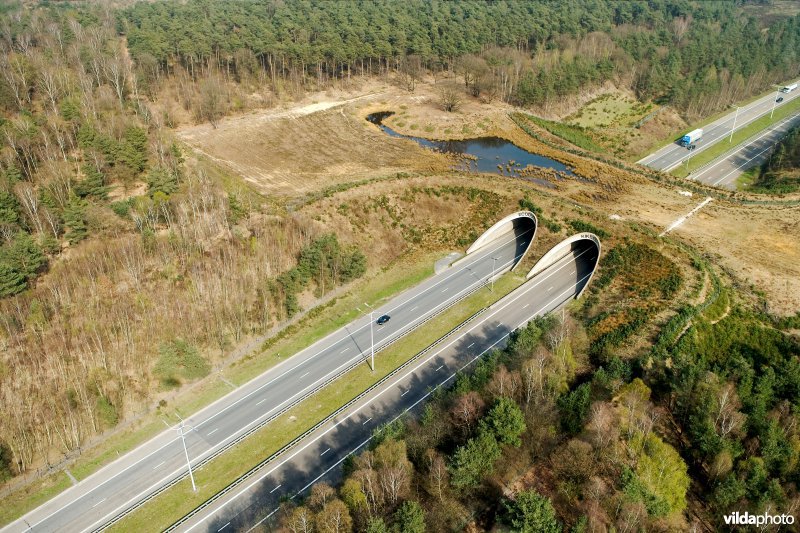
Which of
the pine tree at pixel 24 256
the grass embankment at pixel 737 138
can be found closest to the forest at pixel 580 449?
the pine tree at pixel 24 256

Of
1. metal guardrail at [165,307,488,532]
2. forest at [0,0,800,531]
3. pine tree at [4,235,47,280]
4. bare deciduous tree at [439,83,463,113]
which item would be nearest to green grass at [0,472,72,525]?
forest at [0,0,800,531]

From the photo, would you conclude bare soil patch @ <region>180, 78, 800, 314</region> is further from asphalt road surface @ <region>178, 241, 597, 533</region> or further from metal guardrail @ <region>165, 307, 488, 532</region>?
metal guardrail @ <region>165, 307, 488, 532</region>

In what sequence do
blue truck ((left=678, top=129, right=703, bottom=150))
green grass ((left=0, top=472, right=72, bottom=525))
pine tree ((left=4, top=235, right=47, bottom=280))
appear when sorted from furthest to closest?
blue truck ((left=678, top=129, right=703, bottom=150)), pine tree ((left=4, top=235, right=47, bottom=280)), green grass ((left=0, top=472, right=72, bottom=525))

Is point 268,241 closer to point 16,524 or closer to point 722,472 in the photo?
point 16,524

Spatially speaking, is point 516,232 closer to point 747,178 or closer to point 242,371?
point 242,371

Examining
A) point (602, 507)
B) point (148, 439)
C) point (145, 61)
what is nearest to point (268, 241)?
point (148, 439)

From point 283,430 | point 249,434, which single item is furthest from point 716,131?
point 249,434

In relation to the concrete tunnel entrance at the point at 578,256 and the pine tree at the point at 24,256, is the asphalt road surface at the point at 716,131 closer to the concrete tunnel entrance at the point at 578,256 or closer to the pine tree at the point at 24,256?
the concrete tunnel entrance at the point at 578,256
